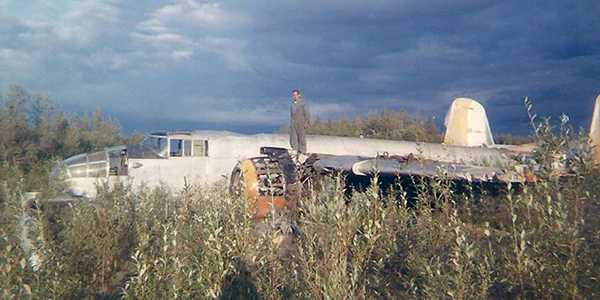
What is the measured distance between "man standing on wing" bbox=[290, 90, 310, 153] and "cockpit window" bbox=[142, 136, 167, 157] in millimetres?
3155

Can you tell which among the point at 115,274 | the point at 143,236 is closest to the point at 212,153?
the point at 115,274

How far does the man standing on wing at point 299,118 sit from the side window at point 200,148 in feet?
7.38

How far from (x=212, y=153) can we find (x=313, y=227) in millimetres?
7956

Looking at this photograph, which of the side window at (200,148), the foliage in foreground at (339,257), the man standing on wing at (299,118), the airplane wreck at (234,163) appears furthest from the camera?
the side window at (200,148)

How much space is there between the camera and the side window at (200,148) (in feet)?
37.0

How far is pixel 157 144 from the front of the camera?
11.2 metres

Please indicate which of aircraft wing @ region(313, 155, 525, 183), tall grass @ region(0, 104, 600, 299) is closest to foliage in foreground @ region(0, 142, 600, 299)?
tall grass @ region(0, 104, 600, 299)

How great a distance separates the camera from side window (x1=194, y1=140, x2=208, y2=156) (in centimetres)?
1127

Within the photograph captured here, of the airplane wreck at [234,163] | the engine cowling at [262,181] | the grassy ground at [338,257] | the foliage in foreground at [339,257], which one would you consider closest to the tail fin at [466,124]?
the airplane wreck at [234,163]

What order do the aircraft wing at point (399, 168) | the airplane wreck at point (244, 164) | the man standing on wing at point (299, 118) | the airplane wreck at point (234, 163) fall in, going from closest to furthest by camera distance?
1. the aircraft wing at point (399, 168)
2. the airplane wreck at point (244, 164)
3. the airplane wreck at point (234, 163)
4. the man standing on wing at point (299, 118)

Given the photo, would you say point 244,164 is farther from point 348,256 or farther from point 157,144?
point 348,256

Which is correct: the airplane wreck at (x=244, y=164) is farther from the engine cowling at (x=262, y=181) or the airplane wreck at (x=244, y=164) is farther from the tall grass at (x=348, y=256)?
the tall grass at (x=348, y=256)

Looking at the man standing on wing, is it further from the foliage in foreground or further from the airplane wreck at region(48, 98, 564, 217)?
the foliage in foreground

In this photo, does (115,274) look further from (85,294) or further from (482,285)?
(482,285)
